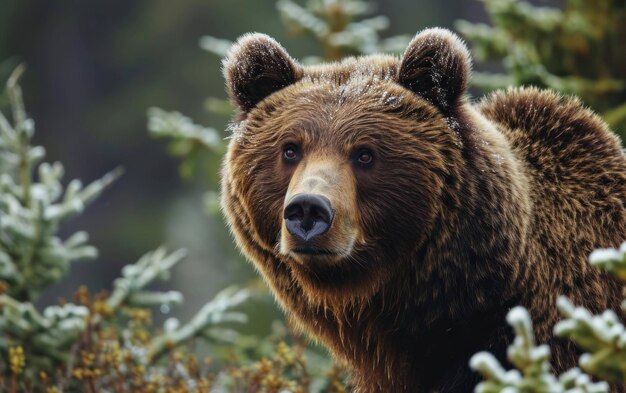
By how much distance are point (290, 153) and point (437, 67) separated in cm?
69

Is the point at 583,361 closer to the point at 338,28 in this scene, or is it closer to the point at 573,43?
the point at 573,43

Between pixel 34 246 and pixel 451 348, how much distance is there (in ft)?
8.75

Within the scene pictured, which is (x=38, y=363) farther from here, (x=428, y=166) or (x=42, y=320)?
(x=428, y=166)

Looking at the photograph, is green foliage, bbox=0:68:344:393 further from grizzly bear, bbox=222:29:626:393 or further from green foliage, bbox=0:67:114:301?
grizzly bear, bbox=222:29:626:393

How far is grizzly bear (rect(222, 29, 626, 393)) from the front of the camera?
4.22 metres

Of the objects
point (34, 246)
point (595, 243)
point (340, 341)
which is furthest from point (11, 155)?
point (595, 243)

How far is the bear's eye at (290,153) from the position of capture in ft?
14.2

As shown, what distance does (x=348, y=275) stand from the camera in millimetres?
4289

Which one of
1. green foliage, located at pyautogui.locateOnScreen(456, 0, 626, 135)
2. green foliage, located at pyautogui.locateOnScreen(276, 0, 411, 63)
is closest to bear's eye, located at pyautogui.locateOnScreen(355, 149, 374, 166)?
green foliage, located at pyautogui.locateOnScreen(456, 0, 626, 135)

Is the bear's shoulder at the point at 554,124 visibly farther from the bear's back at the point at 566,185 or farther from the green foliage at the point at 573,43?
the green foliage at the point at 573,43

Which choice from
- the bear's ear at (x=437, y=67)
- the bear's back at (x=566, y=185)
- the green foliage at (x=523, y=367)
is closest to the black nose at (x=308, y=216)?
the bear's ear at (x=437, y=67)

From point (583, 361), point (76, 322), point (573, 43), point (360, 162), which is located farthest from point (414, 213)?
point (573, 43)

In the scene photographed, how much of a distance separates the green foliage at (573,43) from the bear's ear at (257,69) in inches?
98.5

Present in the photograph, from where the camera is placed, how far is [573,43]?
7.18 m
